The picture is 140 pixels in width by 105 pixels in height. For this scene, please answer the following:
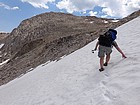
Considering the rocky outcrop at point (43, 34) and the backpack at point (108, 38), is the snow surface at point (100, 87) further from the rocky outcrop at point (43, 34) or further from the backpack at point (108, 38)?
the rocky outcrop at point (43, 34)

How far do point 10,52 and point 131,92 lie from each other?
167 ft

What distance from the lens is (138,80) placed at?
30.1 ft

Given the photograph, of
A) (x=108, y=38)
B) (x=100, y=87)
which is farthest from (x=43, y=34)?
(x=100, y=87)

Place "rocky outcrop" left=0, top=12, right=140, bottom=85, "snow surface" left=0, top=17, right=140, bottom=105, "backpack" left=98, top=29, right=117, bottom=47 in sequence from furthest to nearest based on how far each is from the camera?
"rocky outcrop" left=0, top=12, right=140, bottom=85 < "backpack" left=98, top=29, right=117, bottom=47 < "snow surface" left=0, top=17, right=140, bottom=105

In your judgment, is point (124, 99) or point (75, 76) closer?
point (124, 99)

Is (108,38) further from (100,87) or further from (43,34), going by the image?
(43,34)

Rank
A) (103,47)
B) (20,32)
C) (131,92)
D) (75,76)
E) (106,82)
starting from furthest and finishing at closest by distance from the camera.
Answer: (20,32) → (75,76) → (103,47) → (106,82) → (131,92)

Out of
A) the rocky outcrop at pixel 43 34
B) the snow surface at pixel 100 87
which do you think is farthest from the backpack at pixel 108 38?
the rocky outcrop at pixel 43 34

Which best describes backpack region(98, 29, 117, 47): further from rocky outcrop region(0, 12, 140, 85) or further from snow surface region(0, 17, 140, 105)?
rocky outcrop region(0, 12, 140, 85)

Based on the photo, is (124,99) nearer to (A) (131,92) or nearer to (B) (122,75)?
(A) (131,92)

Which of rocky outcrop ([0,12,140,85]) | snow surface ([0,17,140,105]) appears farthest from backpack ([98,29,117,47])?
rocky outcrop ([0,12,140,85])

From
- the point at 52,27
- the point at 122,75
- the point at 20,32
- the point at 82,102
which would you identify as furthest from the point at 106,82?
the point at 20,32

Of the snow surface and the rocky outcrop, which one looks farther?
the rocky outcrop

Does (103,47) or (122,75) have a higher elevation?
(103,47)
